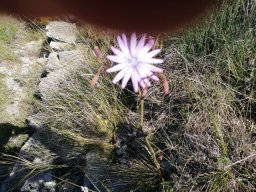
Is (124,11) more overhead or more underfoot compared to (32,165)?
more underfoot

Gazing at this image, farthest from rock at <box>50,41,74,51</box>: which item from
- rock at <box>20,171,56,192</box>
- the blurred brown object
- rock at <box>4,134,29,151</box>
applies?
the blurred brown object

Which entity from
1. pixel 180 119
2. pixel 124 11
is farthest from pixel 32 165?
pixel 124 11

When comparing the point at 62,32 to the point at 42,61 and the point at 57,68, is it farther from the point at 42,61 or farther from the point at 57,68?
the point at 57,68

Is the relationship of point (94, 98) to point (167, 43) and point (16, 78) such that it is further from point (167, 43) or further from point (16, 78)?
point (16, 78)

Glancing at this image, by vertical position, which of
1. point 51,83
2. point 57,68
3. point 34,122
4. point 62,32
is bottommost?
point 34,122

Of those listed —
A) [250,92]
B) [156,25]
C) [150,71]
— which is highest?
[250,92]

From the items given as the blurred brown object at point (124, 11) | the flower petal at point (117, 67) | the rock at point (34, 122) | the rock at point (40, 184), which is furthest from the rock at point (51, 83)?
the blurred brown object at point (124, 11)

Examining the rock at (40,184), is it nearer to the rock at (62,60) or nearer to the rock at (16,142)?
the rock at (16,142)

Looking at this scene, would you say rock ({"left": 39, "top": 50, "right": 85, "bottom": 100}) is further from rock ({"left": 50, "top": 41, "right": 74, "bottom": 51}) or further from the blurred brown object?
the blurred brown object

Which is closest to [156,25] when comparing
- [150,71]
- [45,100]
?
[150,71]
